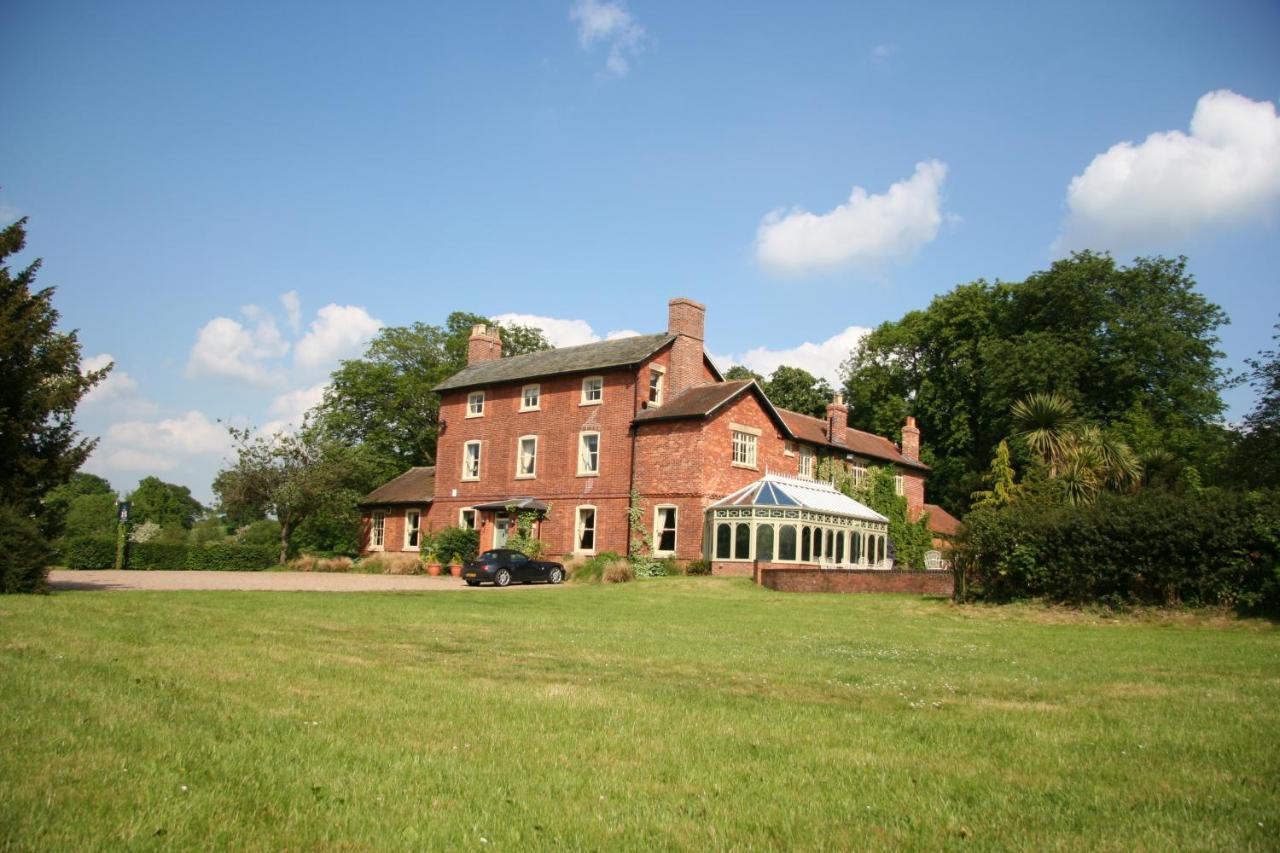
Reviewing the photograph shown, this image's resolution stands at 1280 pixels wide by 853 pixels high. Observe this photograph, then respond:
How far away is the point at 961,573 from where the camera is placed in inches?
889

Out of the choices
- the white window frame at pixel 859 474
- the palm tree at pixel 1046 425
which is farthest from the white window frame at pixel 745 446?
the palm tree at pixel 1046 425

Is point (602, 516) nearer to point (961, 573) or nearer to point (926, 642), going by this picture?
point (961, 573)

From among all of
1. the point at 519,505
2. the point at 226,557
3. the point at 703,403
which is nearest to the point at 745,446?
the point at 703,403

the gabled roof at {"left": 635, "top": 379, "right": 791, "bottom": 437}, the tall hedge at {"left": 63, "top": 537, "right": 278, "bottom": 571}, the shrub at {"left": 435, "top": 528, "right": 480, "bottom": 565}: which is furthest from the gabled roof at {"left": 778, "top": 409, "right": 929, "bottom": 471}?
the tall hedge at {"left": 63, "top": 537, "right": 278, "bottom": 571}

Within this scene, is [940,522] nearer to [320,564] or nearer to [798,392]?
[798,392]

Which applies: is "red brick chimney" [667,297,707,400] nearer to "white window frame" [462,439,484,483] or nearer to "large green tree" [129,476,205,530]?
"white window frame" [462,439,484,483]

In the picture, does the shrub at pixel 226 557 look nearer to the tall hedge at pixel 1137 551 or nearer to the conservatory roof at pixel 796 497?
the conservatory roof at pixel 796 497

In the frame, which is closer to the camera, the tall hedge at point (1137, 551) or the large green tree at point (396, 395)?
the tall hedge at point (1137, 551)

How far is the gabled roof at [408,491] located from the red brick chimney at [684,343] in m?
13.5

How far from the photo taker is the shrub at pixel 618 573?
32594 millimetres

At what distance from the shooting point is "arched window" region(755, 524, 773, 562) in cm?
3353

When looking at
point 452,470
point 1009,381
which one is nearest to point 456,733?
point 452,470

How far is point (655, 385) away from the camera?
125 ft

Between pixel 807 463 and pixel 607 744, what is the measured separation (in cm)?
3628
